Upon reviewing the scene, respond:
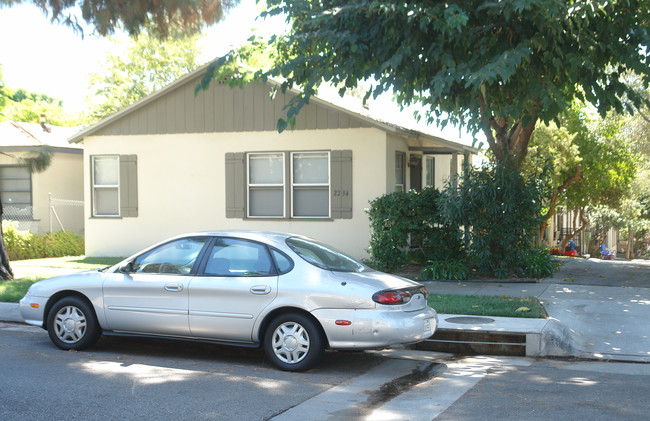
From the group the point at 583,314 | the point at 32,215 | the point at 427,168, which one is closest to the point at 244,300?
the point at 583,314

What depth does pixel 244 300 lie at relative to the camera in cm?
724

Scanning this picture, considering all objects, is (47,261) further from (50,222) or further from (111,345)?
(111,345)

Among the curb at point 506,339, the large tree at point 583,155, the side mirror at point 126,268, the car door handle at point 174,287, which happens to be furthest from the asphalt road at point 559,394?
the large tree at point 583,155

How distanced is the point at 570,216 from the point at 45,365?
30314 mm

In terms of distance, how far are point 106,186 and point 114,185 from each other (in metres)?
0.22

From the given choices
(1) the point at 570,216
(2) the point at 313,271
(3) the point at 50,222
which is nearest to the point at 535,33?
(2) the point at 313,271

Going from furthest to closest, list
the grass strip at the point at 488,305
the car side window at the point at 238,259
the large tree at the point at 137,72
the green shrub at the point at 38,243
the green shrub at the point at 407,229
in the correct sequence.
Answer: the large tree at the point at 137,72 < the green shrub at the point at 38,243 < the green shrub at the point at 407,229 < the grass strip at the point at 488,305 < the car side window at the point at 238,259

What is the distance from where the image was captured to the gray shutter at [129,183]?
687 inches

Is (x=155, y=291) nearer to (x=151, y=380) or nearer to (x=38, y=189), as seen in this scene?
(x=151, y=380)

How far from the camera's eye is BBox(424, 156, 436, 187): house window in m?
19.0

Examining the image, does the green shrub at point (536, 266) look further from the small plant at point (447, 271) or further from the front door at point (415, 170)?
the front door at point (415, 170)

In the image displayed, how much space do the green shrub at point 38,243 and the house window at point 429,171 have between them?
10.6m

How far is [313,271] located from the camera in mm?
7207

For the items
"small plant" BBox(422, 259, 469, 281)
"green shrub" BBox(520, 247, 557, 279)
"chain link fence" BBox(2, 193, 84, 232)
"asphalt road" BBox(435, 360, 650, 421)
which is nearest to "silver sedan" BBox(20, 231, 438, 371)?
"asphalt road" BBox(435, 360, 650, 421)
